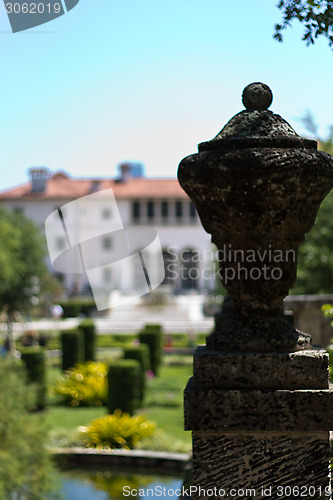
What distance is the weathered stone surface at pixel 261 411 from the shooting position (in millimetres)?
2062

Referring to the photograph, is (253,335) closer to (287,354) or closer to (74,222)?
(287,354)

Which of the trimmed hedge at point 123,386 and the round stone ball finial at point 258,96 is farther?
the trimmed hedge at point 123,386

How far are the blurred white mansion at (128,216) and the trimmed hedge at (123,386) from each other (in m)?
33.3

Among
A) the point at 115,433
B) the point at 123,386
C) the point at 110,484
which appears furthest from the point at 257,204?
the point at 123,386

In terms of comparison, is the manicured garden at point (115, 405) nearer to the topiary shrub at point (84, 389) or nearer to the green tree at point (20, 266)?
the topiary shrub at point (84, 389)

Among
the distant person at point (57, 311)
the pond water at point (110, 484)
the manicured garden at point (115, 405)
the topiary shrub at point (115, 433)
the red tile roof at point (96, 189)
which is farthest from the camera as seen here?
the red tile roof at point (96, 189)

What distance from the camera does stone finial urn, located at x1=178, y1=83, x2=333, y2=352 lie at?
207cm

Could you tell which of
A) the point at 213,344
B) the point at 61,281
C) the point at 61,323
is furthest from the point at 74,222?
the point at 213,344

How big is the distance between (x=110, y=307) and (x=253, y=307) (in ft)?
118

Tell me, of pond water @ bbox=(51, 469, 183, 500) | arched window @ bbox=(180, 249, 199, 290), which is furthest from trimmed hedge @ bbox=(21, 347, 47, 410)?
arched window @ bbox=(180, 249, 199, 290)

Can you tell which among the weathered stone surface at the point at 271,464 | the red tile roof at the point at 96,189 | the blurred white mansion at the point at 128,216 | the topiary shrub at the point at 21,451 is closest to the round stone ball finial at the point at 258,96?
the weathered stone surface at the point at 271,464

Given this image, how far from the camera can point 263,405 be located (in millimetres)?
2080

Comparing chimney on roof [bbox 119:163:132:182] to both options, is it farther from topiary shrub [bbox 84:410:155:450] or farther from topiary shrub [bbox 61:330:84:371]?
topiary shrub [bbox 84:410:155:450]

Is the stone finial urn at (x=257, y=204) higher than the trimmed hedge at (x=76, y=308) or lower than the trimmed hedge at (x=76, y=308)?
higher
